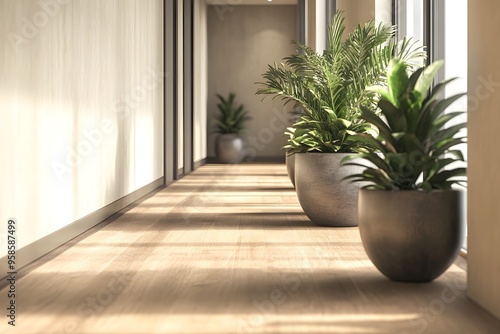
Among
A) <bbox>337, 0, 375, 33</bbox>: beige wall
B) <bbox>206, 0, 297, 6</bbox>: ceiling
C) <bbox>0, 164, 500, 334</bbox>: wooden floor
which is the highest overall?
<bbox>206, 0, 297, 6</bbox>: ceiling

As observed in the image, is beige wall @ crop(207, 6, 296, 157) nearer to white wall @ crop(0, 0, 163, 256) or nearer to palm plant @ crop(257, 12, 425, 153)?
white wall @ crop(0, 0, 163, 256)

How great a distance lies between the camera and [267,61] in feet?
40.2

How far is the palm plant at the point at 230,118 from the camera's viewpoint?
469 inches

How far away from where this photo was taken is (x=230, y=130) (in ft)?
39.3

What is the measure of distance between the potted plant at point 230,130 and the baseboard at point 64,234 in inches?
250

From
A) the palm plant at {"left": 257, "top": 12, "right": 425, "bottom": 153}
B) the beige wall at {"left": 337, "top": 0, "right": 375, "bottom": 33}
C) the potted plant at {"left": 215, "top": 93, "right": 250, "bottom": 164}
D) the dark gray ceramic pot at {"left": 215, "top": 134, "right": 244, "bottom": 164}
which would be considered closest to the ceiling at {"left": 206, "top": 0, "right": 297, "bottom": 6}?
the potted plant at {"left": 215, "top": 93, "right": 250, "bottom": 164}

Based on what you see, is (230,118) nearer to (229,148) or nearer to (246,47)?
(229,148)

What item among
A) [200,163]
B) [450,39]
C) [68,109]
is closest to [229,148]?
[200,163]

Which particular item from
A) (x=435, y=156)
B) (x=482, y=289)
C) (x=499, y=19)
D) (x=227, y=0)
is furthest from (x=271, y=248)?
(x=227, y=0)

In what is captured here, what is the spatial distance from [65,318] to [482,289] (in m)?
1.24

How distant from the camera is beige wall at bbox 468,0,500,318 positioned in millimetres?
2020

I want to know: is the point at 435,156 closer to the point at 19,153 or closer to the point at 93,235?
the point at 19,153

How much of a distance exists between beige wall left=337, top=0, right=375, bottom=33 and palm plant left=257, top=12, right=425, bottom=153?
73 cm

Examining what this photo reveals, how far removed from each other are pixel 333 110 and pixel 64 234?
1605mm
